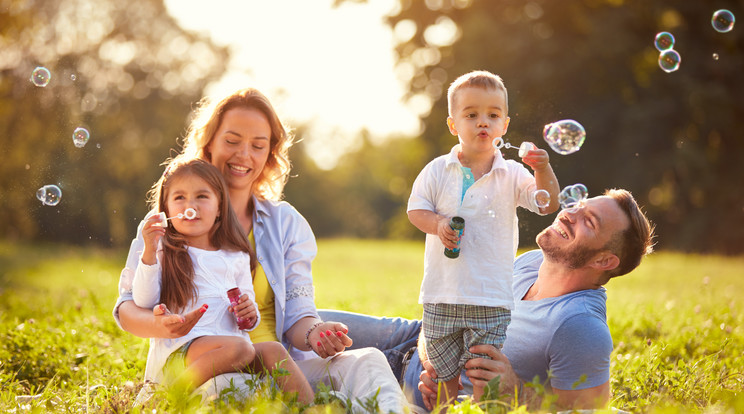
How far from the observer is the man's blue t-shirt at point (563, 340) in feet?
10.2

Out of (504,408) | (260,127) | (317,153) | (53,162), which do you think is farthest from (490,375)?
(317,153)

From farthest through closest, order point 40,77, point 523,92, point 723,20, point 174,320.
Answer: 1. point 523,92
2. point 723,20
3. point 40,77
4. point 174,320

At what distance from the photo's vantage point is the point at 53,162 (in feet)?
65.8

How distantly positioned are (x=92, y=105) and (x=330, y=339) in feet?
74.8

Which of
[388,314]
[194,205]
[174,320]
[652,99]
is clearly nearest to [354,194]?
[652,99]

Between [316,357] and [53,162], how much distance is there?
1865 centimetres

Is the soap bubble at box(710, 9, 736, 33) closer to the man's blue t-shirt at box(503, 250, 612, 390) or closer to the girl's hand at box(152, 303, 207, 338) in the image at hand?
the man's blue t-shirt at box(503, 250, 612, 390)

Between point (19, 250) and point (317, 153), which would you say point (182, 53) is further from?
point (317, 153)

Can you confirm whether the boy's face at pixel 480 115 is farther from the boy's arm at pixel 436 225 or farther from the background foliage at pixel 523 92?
the background foliage at pixel 523 92

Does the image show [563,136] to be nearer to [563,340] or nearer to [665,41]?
[563,340]

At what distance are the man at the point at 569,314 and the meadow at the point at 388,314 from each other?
29cm

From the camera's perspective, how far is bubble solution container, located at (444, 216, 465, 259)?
3.06 m

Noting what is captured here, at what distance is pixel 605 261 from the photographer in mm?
3482

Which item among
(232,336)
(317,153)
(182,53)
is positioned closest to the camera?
(232,336)
